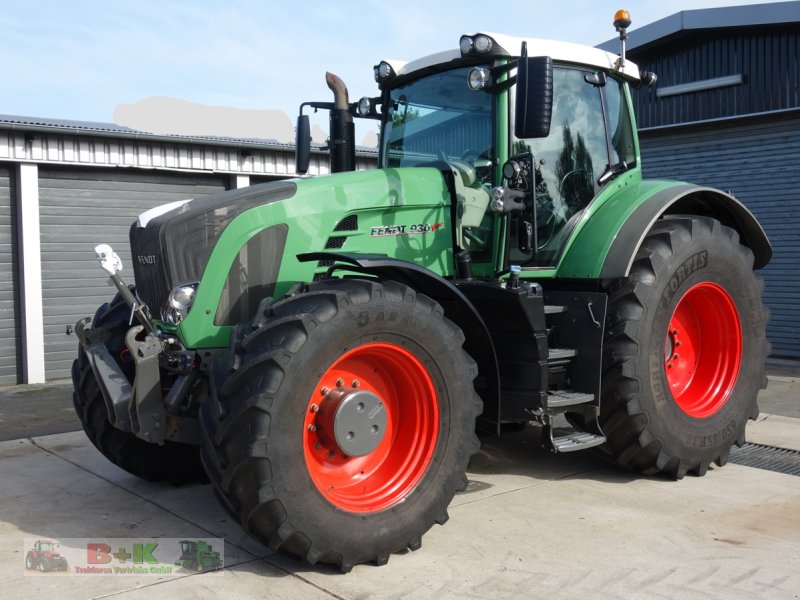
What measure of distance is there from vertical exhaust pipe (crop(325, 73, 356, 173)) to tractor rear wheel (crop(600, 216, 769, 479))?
203 cm

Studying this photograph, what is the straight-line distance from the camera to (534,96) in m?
3.95

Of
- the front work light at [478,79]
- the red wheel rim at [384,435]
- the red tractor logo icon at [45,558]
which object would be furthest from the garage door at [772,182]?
the red tractor logo icon at [45,558]

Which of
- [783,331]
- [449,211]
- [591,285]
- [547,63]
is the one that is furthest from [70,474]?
[783,331]

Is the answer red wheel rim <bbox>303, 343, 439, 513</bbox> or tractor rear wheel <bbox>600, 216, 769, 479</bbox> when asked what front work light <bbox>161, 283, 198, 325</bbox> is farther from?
tractor rear wheel <bbox>600, 216, 769, 479</bbox>

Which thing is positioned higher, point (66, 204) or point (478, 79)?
point (478, 79)

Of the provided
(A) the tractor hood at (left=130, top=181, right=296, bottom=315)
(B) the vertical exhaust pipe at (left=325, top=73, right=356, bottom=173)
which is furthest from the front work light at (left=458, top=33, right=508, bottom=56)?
(A) the tractor hood at (left=130, top=181, right=296, bottom=315)

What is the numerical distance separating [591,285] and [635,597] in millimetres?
2043

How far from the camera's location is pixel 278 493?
3.26m

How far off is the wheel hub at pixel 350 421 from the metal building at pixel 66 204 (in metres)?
7.37

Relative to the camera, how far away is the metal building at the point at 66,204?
971cm

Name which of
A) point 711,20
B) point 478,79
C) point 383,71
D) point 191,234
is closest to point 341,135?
point 383,71

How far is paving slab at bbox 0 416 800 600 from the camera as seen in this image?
11.1ft

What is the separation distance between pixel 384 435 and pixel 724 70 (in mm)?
8424

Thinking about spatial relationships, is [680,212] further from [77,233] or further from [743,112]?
[77,233]
